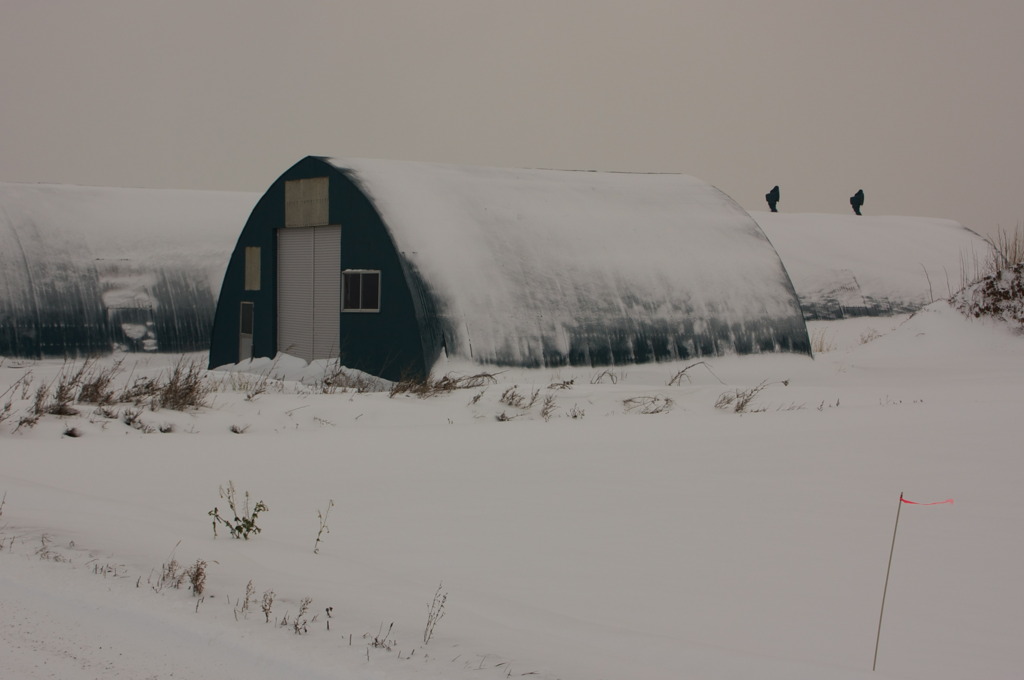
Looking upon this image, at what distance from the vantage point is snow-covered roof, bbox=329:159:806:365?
20703 millimetres

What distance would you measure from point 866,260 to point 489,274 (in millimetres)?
21659

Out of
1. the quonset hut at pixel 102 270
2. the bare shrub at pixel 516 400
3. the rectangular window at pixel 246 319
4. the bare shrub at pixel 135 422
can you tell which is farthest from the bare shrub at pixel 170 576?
the quonset hut at pixel 102 270

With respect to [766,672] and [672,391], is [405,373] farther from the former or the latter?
[766,672]

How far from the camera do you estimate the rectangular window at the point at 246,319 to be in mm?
24844

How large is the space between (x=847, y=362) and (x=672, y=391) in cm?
1028

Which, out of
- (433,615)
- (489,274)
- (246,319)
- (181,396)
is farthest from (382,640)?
(246,319)

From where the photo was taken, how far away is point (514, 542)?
8.29m

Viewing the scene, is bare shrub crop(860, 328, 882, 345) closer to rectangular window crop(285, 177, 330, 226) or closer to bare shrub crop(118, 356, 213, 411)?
rectangular window crop(285, 177, 330, 226)

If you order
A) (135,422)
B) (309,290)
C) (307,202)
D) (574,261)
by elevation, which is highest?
(307,202)

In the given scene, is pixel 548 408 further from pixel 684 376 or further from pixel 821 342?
pixel 821 342

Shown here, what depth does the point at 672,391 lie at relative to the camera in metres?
18.0

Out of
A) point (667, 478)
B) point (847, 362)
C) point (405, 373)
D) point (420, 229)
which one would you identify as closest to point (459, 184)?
point (420, 229)

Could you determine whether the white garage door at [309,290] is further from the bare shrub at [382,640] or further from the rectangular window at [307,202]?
the bare shrub at [382,640]

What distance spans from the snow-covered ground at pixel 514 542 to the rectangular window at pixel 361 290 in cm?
520
